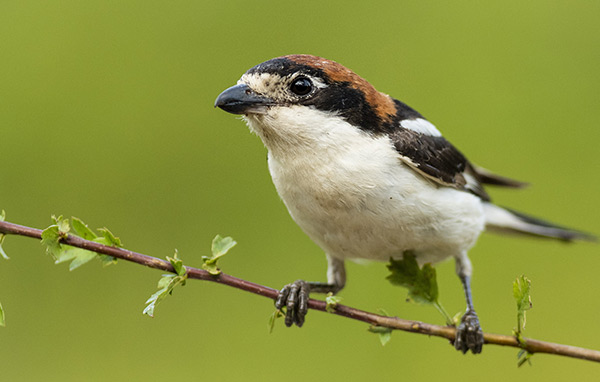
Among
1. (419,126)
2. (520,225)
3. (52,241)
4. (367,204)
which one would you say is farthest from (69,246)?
(520,225)

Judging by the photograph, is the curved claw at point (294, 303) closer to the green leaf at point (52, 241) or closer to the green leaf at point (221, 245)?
the green leaf at point (221, 245)

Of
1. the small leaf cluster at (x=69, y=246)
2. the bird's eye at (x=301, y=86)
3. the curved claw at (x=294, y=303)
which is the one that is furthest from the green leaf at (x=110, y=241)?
the curved claw at (x=294, y=303)

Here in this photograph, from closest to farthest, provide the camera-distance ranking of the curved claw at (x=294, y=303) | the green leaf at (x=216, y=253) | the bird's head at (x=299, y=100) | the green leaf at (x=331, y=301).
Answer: the green leaf at (x=216, y=253) < the green leaf at (x=331, y=301) < the bird's head at (x=299, y=100) < the curved claw at (x=294, y=303)

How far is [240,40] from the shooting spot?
17.2 ft

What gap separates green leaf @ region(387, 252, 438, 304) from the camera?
8.14 feet

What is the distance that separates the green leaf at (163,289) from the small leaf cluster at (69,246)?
152 millimetres

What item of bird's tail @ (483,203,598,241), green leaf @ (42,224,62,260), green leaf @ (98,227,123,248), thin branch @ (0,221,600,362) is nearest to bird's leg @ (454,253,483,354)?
thin branch @ (0,221,600,362)

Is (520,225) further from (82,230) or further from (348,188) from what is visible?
(82,230)

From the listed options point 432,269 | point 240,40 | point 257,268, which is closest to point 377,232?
point 432,269

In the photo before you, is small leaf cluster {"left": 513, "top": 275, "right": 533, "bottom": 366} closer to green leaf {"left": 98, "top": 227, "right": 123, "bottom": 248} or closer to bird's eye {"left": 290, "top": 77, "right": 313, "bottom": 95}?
bird's eye {"left": 290, "top": 77, "right": 313, "bottom": 95}

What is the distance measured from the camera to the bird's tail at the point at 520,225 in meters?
3.87

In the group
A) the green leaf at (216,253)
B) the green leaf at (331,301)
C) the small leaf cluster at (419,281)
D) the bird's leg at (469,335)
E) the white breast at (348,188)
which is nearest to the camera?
the green leaf at (216,253)

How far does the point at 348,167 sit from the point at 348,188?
82mm

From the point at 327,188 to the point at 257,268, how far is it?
2.13 metres
